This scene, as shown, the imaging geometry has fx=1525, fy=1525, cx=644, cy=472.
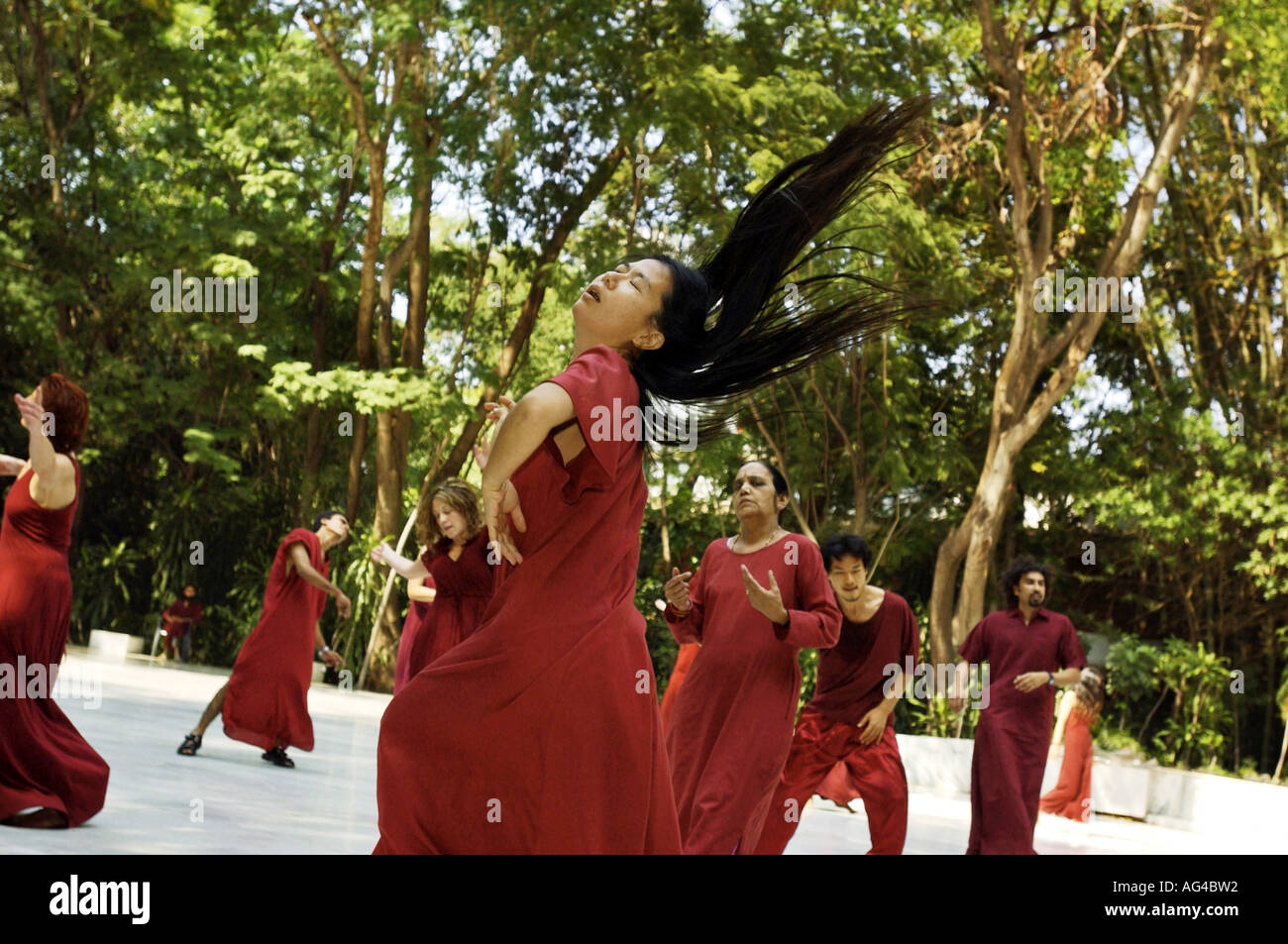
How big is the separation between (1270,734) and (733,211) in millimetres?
9362

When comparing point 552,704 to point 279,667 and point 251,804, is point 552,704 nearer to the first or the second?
point 251,804

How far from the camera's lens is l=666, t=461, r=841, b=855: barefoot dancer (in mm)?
6066

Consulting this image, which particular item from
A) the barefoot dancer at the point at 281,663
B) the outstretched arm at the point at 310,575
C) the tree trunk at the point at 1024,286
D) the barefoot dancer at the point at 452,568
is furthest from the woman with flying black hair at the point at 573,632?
the tree trunk at the point at 1024,286

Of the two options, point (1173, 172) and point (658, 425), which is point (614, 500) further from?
point (1173, 172)

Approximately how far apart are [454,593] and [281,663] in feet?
6.48

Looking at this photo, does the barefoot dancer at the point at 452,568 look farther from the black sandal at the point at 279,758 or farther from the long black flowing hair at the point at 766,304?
the long black flowing hair at the point at 766,304

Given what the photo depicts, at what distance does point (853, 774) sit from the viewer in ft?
24.3

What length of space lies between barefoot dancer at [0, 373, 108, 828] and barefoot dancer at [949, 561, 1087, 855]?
4923 mm

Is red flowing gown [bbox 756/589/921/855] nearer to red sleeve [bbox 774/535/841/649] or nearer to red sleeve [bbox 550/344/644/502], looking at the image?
red sleeve [bbox 774/535/841/649]

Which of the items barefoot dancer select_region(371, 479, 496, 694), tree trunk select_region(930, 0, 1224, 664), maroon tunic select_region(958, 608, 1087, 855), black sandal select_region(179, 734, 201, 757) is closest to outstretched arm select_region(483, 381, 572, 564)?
barefoot dancer select_region(371, 479, 496, 694)

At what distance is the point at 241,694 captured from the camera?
10.1 m

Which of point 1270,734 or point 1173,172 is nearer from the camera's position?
point 1270,734
